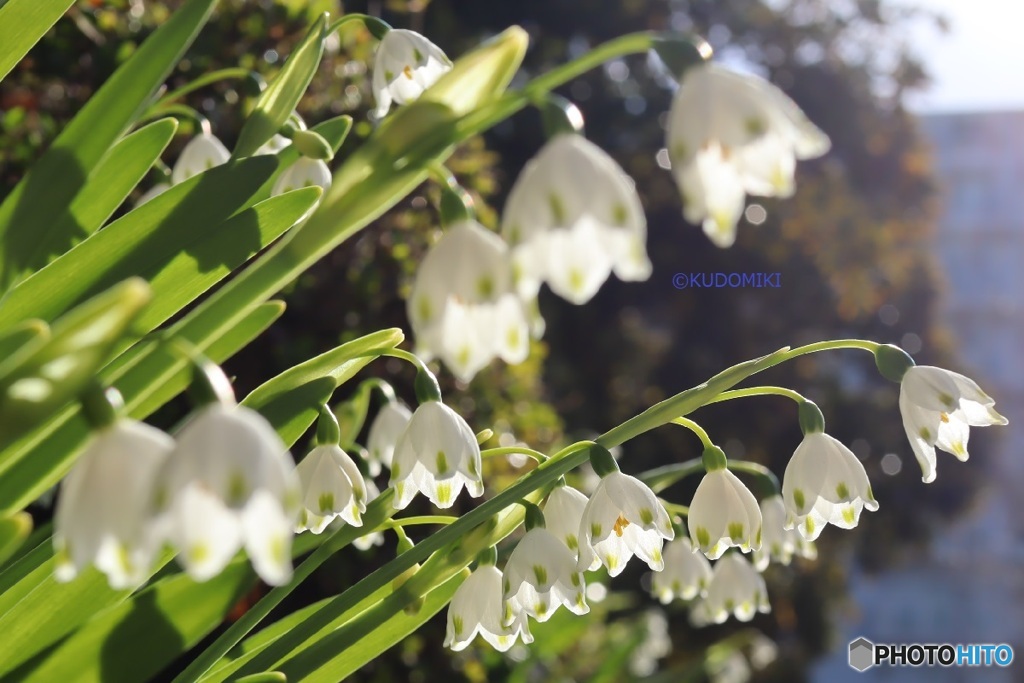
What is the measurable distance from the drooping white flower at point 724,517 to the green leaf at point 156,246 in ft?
1.14

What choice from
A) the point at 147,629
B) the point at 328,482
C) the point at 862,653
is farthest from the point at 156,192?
the point at 862,653

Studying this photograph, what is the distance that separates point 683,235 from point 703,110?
450 centimetres

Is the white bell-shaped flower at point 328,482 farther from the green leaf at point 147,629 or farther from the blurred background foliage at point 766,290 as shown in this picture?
the blurred background foliage at point 766,290

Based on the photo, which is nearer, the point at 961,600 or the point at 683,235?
the point at 683,235

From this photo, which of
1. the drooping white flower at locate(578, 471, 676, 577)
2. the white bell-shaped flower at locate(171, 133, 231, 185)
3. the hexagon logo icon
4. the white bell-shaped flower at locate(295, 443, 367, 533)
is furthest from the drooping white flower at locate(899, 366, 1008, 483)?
the hexagon logo icon

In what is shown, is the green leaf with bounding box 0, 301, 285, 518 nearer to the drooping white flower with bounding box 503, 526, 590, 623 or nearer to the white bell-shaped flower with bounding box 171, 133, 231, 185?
the drooping white flower with bounding box 503, 526, 590, 623

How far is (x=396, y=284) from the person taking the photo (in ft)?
5.45

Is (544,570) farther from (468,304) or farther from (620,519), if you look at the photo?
(468,304)

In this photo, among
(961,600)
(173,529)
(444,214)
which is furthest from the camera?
(961,600)

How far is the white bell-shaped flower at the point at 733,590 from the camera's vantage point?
3.20 ft

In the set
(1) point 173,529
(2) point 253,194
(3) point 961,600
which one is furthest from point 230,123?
(3) point 961,600

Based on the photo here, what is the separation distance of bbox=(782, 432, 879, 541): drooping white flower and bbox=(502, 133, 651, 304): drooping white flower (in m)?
0.37

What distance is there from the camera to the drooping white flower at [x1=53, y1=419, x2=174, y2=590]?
0.35 meters

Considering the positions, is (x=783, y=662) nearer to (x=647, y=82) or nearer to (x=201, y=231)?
(x=647, y=82)
